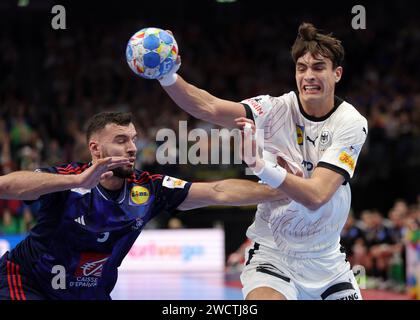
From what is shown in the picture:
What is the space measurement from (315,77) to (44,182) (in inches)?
93.2

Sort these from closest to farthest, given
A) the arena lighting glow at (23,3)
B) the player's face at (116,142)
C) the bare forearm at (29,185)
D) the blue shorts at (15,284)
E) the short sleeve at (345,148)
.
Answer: the bare forearm at (29,185), the blue shorts at (15,284), the short sleeve at (345,148), the player's face at (116,142), the arena lighting glow at (23,3)

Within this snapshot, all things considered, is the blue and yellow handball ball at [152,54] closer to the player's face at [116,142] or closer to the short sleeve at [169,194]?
the player's face at [116,142]

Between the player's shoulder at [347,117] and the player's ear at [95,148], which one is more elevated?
the player's shoulder at [347,117]

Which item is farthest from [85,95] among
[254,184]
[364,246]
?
[254,184]

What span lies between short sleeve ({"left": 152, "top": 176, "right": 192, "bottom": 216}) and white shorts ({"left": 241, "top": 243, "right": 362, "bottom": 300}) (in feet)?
2.68

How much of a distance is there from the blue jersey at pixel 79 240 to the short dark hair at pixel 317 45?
6.26ft

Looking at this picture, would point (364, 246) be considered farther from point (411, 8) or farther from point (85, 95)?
point (411, 8)

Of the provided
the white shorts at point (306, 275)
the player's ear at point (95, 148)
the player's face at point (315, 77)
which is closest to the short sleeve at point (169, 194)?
the player's ear at point (95, 148)

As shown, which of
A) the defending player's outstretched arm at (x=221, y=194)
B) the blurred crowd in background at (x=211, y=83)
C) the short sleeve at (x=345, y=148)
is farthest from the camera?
the blurred crowd in background at (x=211, y=83)

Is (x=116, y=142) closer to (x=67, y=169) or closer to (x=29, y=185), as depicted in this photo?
(x=67, y=169)

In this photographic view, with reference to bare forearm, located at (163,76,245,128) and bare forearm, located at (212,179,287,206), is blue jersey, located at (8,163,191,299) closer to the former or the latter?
bare forearm, located at (212,179,287,206)

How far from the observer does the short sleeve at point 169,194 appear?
22.6 feet

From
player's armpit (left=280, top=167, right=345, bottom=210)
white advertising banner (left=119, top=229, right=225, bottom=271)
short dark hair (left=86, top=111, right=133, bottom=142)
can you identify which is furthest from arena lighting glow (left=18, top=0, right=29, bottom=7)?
player's armpit (left=280, top=167, right=345, bottom=210)

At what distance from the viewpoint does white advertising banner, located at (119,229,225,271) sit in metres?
18.2
